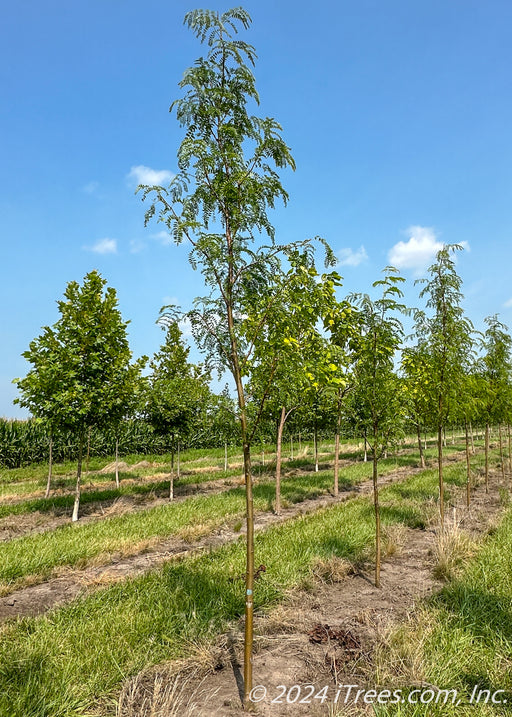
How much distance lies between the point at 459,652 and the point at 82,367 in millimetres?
11164

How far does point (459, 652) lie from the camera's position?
4.25 m

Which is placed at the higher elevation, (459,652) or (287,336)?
(287,336)

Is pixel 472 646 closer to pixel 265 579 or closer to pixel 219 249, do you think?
pixel 265 579

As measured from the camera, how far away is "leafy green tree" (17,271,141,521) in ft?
38.9

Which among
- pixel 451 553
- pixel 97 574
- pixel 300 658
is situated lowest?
pixel 97 574

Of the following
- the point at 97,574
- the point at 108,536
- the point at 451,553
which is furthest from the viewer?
the point at 108,536

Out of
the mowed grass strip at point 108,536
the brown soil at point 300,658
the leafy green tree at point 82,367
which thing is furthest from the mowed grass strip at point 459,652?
the leafy green tree at point 82,367

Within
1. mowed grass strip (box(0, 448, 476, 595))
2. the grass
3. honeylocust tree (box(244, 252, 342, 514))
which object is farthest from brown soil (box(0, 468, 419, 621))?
honeylocust tree (box(244, 252, 342, 514))

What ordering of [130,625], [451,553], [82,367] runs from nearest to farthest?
[130,625] → [451,553] → [82,367]

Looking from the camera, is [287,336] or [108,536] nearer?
[287,336]

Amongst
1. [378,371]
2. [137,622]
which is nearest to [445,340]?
[378,371]

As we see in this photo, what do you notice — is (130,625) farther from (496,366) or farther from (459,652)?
(496,366)

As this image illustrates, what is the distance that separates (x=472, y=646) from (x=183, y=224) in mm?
5415

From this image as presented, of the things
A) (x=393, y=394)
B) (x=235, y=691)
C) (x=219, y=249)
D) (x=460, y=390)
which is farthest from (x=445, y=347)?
(x=235, y=691)
